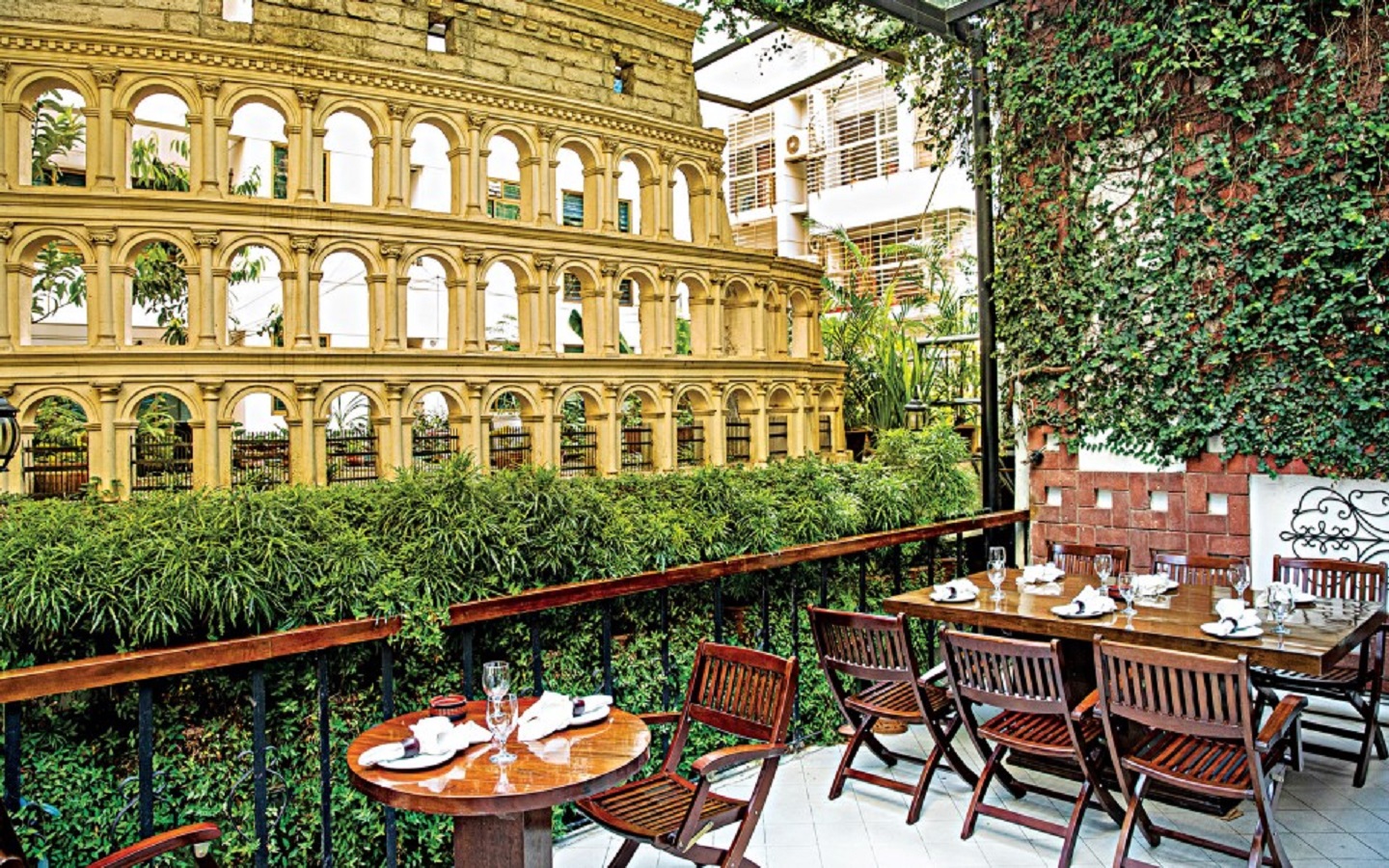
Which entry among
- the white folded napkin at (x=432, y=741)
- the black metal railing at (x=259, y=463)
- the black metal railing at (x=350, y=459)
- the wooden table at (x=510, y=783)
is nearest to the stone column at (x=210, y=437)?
the black metal railing at (x=259, y=463)

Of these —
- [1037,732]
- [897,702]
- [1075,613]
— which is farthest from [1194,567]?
[897,702]

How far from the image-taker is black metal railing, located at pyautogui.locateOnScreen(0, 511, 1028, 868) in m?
2.35

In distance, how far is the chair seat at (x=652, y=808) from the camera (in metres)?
2.64

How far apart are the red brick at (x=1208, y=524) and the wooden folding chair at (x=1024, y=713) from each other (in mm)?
2499

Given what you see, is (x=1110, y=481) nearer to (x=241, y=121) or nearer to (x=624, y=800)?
(x=624, y=800)

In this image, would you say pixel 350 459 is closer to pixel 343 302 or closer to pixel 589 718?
pixel 589 718

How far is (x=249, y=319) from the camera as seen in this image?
10.5 meters

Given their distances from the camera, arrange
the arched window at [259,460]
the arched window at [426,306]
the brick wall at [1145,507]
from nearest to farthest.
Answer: the arched window at [259,460]
the brick wall at [1145,507]
the arched window at [426,306]

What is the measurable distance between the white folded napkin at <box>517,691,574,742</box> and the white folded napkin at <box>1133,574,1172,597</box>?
9.43 ft

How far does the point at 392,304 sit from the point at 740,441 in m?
2.50

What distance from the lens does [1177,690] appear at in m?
2.90

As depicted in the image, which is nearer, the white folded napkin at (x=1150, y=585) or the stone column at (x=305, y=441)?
the white folded napkin at (x=1150, y=585)

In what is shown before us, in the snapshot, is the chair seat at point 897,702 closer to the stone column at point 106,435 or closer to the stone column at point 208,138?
the stone column at point 106,435

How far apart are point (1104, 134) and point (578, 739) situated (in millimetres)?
5156
